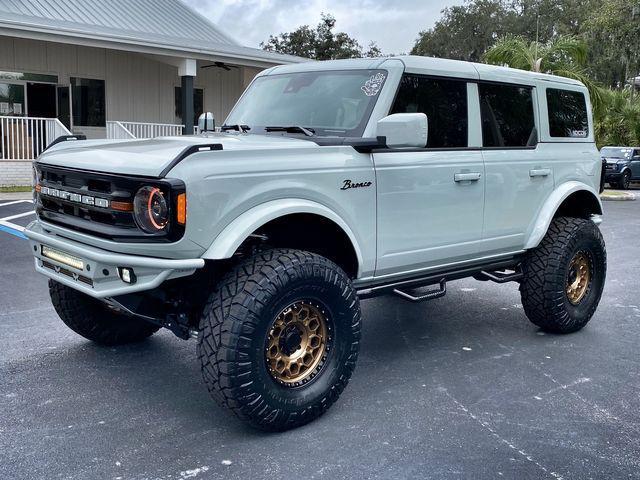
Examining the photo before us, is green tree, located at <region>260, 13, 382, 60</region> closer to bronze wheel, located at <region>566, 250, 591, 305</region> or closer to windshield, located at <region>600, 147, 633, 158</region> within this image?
windshield, located at <region>600, 147, 633, 158</region>

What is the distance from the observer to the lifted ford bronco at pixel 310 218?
11.1 ft

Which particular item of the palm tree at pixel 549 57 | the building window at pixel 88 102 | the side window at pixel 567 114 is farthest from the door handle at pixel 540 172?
the building window at pixel 88 102

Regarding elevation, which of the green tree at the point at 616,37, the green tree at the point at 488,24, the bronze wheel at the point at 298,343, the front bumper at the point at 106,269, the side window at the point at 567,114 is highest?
the green tree at the point at 488,24

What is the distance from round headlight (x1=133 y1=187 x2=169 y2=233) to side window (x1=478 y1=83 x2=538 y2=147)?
257cm

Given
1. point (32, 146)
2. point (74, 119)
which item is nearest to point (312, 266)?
point (32, 146)

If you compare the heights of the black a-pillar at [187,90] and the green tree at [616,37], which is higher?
the green tree at [616,37]

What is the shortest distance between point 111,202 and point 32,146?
14.7 metres

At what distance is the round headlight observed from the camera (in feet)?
10.8

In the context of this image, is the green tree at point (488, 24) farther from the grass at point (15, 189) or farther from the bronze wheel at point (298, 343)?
the bronze wheel at point (298, 343)

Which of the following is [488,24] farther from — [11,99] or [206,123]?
[206,123]

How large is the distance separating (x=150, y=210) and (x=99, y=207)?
39 centimetres

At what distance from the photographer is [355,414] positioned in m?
3.89

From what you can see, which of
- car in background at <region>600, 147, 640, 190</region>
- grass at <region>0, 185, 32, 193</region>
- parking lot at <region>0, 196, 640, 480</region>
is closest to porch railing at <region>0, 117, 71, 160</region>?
grass at <region>0, 185, 32, 193</region>

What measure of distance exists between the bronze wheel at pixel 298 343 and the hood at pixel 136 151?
91 centimetres
